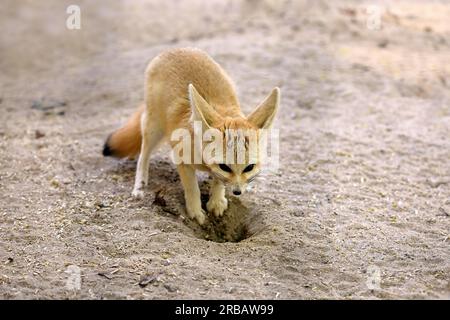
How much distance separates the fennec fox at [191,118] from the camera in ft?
14.3

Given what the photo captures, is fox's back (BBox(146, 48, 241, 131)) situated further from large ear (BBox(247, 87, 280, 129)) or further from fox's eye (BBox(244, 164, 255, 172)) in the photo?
fox's eye (BBox(244, 164, 255, 172))

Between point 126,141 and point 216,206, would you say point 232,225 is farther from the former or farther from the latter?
point 126,141

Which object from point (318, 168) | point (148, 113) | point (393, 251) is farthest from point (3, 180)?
point (393, 251)

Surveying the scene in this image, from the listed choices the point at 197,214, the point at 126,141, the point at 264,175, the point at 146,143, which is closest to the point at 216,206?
the point at 197,214

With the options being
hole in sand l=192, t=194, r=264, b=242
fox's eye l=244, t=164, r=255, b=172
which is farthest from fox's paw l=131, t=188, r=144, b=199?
fox's eye l=244, t=164, r=255, b=172

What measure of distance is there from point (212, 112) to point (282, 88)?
129 inches

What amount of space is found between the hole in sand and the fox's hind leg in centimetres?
59

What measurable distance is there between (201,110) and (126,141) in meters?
1.43

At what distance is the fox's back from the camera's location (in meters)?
4.92

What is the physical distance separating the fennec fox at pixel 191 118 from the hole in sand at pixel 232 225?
0.22ft

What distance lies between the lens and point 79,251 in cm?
431

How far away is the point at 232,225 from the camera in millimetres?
5031

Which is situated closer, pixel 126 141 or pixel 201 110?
pixel 201 110
